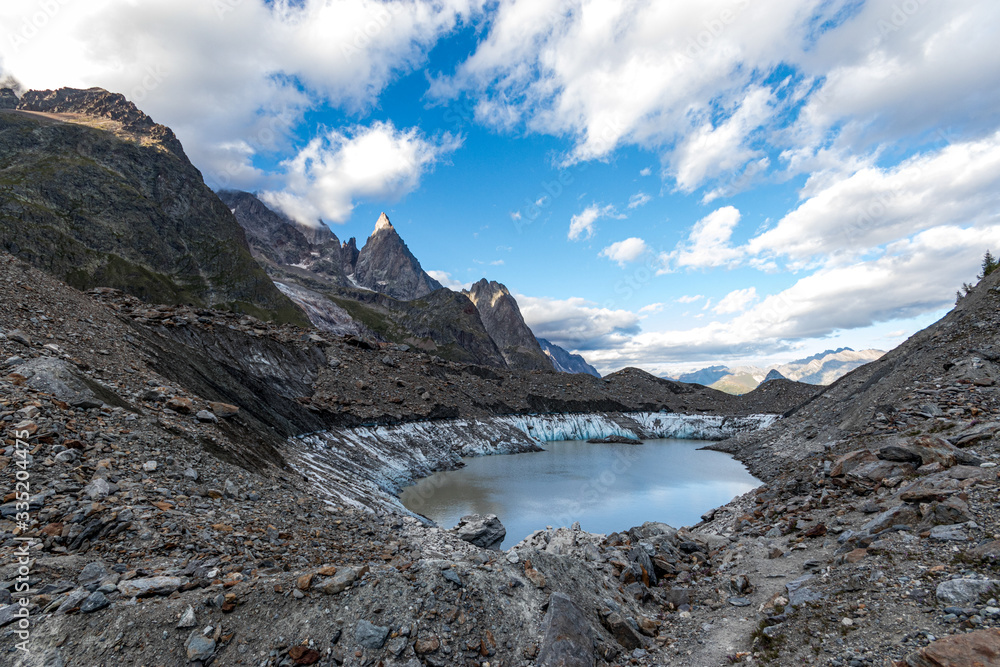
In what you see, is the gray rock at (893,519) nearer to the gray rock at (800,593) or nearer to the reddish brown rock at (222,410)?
the gray rock at (800,593)

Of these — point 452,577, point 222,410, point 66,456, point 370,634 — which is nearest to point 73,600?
point 370,634

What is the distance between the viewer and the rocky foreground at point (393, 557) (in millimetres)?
6680

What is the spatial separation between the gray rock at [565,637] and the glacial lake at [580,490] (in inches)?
604

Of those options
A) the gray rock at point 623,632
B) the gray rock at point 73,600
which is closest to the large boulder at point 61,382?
the gray rock at point 73,600

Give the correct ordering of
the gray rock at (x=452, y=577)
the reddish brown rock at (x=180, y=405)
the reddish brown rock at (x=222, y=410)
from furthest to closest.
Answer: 1. the reddish brown rock at (x=222, y=410)
2. the reddish brown rock at (x=180, y=405)
3. the gray rock at (x=452, y=577)

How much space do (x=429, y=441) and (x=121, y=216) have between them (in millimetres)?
117200

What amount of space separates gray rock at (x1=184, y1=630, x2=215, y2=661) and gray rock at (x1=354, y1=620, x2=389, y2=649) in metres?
2.25

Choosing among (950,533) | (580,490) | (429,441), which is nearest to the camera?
(950,533)

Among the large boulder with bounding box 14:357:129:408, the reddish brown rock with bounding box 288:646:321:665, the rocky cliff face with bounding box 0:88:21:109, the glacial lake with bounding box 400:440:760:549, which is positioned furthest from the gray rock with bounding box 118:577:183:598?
the rocky cliff face with bounding box 0:88:21:109

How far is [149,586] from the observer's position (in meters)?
7.37

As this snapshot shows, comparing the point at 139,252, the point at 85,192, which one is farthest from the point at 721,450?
the point at 85,192

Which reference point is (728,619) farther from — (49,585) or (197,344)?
(197,344)

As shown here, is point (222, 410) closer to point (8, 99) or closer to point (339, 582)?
point (339, 582)

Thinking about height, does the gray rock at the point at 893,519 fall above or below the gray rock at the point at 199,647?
above
